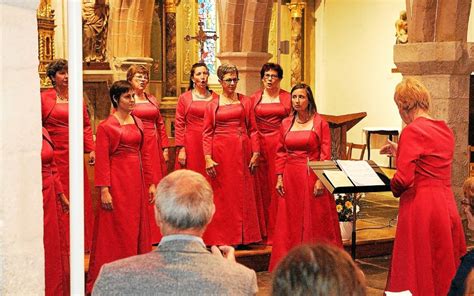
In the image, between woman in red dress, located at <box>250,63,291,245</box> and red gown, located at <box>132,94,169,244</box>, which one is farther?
woman in red dress, located at <box>250,63,291,245</box>

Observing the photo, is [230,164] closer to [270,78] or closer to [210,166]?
[210,166]

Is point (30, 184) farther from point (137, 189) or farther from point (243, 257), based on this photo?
point (243, 257)

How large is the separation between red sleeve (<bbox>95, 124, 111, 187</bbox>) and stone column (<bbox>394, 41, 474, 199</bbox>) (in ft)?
10.9

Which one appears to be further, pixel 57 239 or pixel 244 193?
pixel 244 193

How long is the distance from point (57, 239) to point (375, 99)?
38.6ft

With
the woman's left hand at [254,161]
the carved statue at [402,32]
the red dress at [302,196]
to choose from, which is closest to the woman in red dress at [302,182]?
the red dress at [302,196]

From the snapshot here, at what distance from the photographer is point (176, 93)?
53.4 ft

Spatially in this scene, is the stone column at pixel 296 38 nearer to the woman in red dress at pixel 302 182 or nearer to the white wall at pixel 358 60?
the white wall at pixel 358 60

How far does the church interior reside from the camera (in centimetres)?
271

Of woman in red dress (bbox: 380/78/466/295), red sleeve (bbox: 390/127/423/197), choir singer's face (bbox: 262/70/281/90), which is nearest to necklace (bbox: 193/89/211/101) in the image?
choir singer's face (bbox: 262/70/281/90)

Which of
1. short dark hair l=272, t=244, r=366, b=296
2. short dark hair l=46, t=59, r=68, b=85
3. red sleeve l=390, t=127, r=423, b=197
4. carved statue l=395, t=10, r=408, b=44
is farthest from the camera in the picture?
carved statue l=395, t=10, r=408, b=44

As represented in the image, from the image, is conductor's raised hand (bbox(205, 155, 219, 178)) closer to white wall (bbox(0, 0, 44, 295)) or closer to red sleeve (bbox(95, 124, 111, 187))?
red sleeve (bbox(95, 124, 111, 187))

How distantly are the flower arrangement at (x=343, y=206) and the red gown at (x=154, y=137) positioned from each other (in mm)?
1623

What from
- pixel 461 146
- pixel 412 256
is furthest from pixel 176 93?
pixel 412 256
